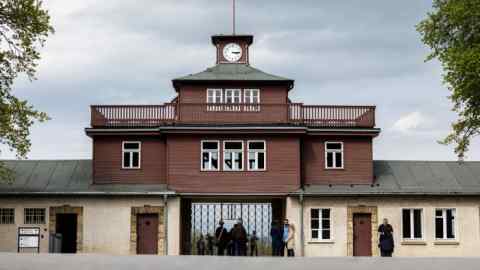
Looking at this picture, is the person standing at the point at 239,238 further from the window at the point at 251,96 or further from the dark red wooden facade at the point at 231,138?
the window at the point at 251,96

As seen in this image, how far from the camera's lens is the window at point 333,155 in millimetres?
38781

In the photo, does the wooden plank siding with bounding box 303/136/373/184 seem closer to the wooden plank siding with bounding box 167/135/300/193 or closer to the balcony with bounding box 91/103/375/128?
the balcony with bounding box 91/103/375/128

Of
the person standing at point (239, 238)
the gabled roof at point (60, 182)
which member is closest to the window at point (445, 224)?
the person standing at point (239, 238)

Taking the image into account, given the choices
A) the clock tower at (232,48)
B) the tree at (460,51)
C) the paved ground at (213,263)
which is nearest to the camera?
the paved ground at (213,263)

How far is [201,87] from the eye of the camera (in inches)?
1550

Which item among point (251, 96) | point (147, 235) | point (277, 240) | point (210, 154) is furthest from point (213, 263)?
point (251, 96)

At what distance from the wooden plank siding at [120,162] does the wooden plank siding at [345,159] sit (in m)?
6.19

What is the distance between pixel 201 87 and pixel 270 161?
457 cm

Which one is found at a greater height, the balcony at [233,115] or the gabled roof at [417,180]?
the balcony at [233,115]

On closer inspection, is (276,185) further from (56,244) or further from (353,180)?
(56,244)

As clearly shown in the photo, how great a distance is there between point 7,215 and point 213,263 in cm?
1684

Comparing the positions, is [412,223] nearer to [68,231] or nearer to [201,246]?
[201,246]

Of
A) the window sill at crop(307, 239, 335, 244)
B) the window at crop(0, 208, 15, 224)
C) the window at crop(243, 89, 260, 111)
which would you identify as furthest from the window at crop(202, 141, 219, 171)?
the window at crop(0, 208, 15, 224)

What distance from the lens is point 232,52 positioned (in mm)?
41625
